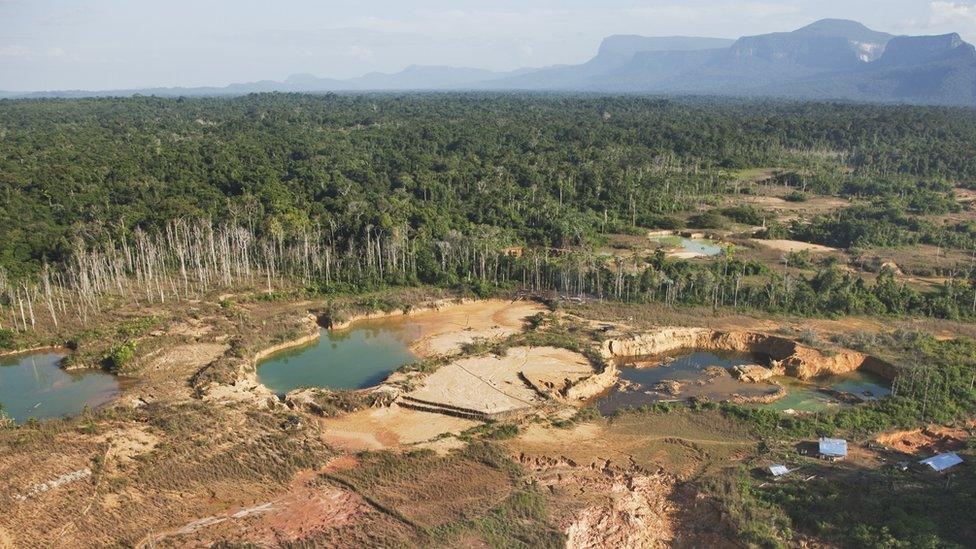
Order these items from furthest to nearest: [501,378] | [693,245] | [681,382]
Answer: [693,245] < [681,382] < [501,378]

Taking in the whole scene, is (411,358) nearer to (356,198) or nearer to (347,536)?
(347,536)

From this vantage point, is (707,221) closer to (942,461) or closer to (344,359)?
(344,359)

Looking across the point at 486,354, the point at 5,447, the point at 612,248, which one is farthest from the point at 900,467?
the point at 612,248


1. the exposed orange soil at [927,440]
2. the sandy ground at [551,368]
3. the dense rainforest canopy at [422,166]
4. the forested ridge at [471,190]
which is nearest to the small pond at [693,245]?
the forested ridge at [471,190]

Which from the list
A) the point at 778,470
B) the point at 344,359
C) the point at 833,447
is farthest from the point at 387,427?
the point at 833,447

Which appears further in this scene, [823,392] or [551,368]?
[551,368]

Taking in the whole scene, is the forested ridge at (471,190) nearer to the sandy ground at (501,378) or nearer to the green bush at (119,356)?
the sandy ground at (501,378)
